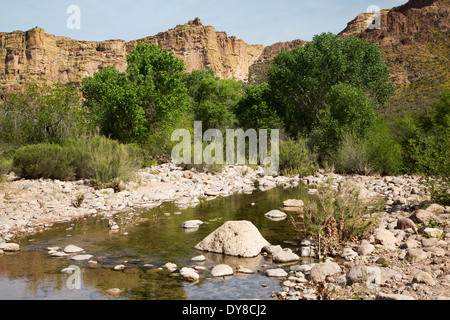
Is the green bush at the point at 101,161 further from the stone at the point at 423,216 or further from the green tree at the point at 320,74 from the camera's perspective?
the green tree at the point at 320,74

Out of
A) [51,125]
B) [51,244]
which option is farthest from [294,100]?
[51,244]

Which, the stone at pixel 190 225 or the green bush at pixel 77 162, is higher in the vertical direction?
the green bush at pixel 77 162

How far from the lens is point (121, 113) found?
19.2 meters

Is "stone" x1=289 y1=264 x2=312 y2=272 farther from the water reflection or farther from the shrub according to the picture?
the shrub

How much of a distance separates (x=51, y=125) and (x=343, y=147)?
1398cm

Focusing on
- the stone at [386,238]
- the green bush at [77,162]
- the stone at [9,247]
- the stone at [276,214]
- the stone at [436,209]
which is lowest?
the stone at [276,214]

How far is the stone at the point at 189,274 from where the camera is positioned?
5809 millimetres

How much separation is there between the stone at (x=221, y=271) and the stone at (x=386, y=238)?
2944 millimetres

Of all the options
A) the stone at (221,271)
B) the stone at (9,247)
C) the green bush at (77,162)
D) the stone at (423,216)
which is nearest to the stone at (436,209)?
the stone at (423,216)

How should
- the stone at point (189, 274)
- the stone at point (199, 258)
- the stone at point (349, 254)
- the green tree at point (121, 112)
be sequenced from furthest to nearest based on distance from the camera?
the green tree at point (121, 112) < the stone at point (199, 258) < the stone at point (349, 254) < the stone at point (189, 274)

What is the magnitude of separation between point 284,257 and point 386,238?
2.01m

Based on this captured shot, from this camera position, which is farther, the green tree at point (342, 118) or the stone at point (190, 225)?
the green tree at point (342, 118)

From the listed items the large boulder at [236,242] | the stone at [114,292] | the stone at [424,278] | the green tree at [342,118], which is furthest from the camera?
the green tree at [342,118]
